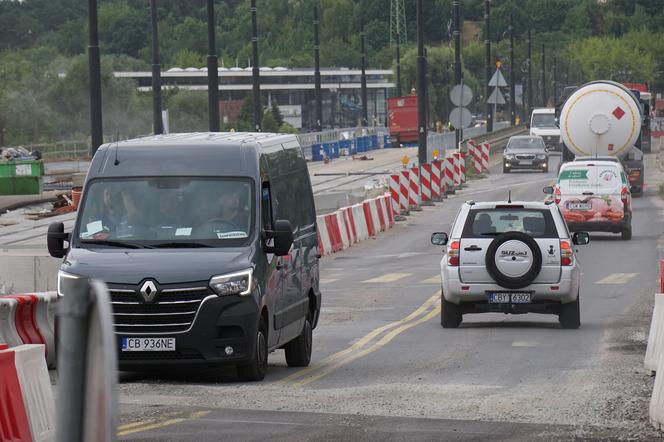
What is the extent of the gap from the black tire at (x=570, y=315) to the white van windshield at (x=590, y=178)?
16.3m

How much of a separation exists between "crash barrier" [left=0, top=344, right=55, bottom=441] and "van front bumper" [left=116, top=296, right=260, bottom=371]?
2.77 m

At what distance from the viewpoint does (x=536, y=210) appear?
1948cm

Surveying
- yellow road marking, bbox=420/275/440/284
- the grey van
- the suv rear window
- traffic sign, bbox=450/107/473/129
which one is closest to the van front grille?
the grey van

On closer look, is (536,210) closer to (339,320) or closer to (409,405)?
(339,320)

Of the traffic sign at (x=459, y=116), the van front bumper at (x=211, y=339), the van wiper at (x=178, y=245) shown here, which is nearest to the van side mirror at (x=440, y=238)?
the van wiper at (x=178, y=245)

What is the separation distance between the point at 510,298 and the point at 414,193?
31.0 meters

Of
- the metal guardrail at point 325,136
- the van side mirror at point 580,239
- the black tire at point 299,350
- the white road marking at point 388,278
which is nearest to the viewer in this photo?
the black tire at point 299,350

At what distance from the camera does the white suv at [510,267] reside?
61.5 ft

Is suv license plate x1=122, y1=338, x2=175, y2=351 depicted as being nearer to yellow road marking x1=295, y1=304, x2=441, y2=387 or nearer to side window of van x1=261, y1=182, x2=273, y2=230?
yellow road marking x1=295, y1=304, x2=441, y2=387

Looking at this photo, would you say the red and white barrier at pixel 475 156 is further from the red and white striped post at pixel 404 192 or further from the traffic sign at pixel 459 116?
the red and white striped post at pixel 404 192

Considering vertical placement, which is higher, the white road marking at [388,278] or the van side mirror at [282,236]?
the van side mirror at [282,236]

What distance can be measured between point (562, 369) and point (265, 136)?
3.49 metres

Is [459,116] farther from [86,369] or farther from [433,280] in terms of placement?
[86,369]

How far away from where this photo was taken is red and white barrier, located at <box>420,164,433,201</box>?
2024 inches
